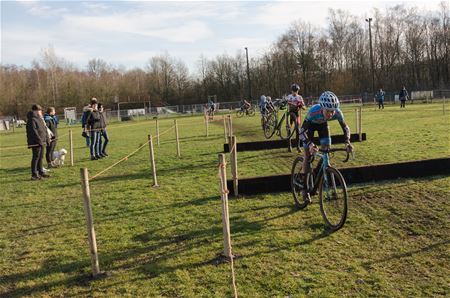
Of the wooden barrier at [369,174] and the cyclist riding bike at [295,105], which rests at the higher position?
the cyclist riding bike at [295,105]

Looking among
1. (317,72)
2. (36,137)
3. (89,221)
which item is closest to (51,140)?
(36,137)

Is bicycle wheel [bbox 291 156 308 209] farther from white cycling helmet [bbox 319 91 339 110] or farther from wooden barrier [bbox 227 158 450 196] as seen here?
white cycling helmet [bbox 319 91 339 110]

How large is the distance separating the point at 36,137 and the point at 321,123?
8614 mm

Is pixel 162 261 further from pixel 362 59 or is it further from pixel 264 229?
pixel 362 59

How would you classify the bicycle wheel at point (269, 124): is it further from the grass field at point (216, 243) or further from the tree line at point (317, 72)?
the tree line at point (317, 72)

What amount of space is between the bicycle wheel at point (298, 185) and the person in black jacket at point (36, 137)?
312 inches

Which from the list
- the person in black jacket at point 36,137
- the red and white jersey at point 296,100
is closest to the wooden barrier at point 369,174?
the red and white jersey at point 296,100

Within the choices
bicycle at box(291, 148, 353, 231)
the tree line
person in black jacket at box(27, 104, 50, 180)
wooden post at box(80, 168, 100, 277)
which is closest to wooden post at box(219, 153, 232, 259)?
wooden post at box(80, 168, 100, 277)

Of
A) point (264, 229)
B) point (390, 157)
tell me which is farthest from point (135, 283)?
point (390, 157)

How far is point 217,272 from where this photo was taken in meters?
4.77

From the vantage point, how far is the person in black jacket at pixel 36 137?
1173 centimetres

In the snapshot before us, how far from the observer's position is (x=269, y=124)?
17.2 metres

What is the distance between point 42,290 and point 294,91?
9.49m

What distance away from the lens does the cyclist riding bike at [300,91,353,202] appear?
235 inches
